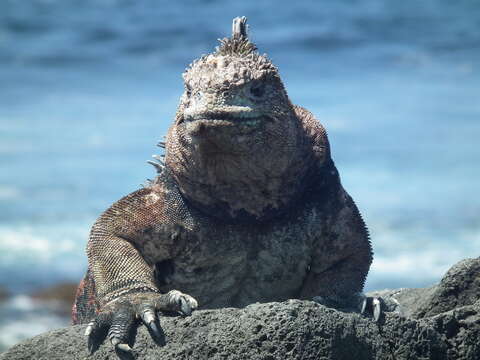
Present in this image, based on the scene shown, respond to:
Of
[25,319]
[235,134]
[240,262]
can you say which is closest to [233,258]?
[240,262]

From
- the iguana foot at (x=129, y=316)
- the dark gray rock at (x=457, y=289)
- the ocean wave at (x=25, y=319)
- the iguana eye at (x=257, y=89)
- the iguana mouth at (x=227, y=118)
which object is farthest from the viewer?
the ocean wave at (x=25, y=319)

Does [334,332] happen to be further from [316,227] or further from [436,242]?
[436,242]

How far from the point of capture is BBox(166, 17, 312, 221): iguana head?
556cm

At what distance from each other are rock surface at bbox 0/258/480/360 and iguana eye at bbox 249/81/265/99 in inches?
48.1

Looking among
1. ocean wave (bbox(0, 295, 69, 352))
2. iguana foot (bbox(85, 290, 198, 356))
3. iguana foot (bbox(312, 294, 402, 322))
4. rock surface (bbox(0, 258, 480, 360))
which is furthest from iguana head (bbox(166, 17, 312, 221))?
ocean wave (bbox(0, 295, 69, 352))

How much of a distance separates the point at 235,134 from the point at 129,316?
1.06m

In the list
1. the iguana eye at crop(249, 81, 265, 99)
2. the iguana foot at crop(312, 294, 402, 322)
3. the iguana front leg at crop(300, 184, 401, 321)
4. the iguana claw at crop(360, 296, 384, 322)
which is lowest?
the iguana claw at crop(360, 296, 384, 322)

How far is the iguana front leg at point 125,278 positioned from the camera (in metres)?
5.31

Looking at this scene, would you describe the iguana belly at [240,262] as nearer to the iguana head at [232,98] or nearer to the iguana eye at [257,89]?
the iguana head at [232,98]

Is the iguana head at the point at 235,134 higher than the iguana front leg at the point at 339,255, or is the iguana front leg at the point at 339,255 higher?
the iguana head at the point at 235,134

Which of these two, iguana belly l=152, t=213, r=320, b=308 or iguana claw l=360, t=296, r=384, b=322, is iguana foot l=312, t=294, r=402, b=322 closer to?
iguana claw l=360, t=296, r=384, b=322

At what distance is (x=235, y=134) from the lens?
5.56m

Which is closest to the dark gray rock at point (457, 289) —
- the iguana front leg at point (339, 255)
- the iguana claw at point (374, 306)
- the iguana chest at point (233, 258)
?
the iguana front leg at point (339, 255)

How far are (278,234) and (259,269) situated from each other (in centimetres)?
24
